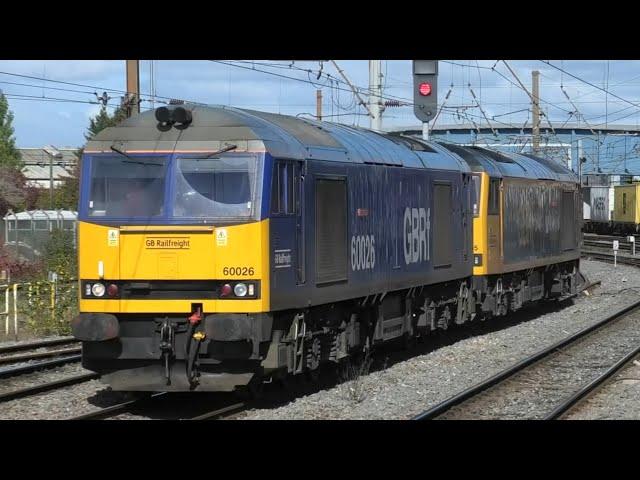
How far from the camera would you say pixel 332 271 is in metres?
12.3

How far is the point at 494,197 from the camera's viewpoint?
20141mm

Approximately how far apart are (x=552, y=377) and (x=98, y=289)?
6.87 metres

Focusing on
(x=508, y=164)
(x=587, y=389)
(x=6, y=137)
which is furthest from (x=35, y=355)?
(x=6, y=137)

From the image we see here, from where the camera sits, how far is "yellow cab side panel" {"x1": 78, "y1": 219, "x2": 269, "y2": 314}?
1030 centimetres

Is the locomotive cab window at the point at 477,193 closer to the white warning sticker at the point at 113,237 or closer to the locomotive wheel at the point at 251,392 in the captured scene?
the locomotive wheel at the point at 251,392

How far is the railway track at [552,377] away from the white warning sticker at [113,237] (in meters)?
3.63

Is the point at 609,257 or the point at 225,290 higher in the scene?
the point at 225,290

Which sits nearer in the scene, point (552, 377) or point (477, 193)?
point (552, 377)

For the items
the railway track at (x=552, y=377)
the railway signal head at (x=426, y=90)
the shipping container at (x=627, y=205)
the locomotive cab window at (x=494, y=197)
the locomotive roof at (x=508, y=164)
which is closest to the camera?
the railway track at (x=552, y=377)

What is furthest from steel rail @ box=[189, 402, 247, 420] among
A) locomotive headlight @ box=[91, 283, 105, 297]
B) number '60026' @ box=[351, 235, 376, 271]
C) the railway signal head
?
the railway signal head

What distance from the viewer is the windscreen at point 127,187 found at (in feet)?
34.8

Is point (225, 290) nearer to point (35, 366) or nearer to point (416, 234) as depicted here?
point (35, 366)


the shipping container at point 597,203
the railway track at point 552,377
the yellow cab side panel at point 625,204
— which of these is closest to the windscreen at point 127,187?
the railway track at point 552,377

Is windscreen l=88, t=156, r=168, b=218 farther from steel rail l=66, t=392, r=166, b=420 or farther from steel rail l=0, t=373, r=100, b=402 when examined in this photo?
steel rail l=0, t=373, r=100, b=402
